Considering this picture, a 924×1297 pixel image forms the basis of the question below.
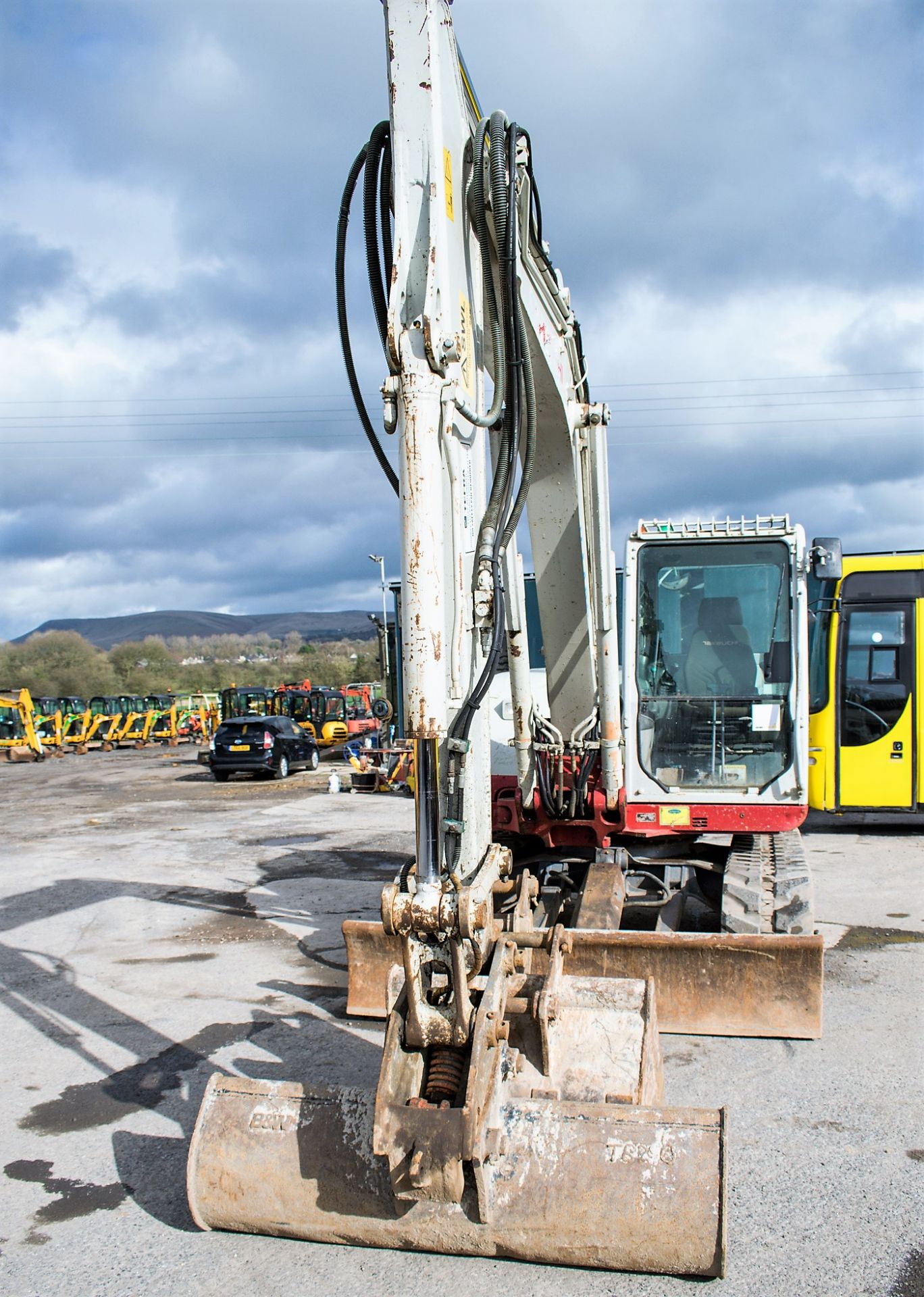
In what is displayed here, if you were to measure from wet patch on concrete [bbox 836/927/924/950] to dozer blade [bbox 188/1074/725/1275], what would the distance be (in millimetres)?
4657

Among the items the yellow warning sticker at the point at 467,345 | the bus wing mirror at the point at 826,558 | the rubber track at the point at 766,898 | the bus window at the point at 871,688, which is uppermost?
the yellow warning sticker at the point at 467,345

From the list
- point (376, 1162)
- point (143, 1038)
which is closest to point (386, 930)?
point (376, 1162)

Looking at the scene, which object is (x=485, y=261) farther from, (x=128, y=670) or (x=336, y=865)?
(x=128, y=670)

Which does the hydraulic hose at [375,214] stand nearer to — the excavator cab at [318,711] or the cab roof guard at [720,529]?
the cab roof guard at [720,529]

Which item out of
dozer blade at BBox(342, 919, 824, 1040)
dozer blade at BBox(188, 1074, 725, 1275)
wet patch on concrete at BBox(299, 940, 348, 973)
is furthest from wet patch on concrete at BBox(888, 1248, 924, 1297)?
wet patch on concrete at BBox(299, 940, 348, 973)

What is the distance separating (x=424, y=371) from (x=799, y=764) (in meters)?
4.45

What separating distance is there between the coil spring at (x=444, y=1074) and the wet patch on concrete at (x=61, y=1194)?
5.32 feet

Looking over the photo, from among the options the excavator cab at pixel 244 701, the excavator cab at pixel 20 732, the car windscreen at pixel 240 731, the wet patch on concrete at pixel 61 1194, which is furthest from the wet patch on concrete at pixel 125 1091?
the excavator cab at pixel 244 701

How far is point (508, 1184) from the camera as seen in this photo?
3562 millimetres

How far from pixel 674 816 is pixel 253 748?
58.1ft

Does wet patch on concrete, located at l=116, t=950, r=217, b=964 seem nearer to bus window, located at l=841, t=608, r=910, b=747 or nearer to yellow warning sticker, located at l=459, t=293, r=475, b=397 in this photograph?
yellow warning sticker, located at l=459, t=293, r=475, b=397

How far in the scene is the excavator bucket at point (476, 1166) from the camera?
3312mm

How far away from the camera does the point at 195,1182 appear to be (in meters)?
3.77

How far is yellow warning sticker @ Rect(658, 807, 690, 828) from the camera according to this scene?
22.7ft
